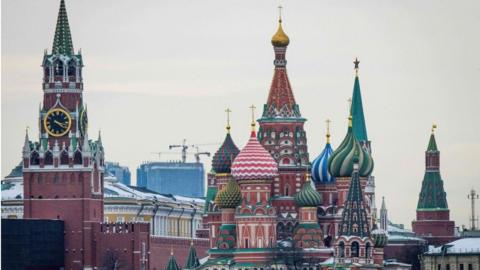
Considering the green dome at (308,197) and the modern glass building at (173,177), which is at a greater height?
the modern glass building at (173,177)

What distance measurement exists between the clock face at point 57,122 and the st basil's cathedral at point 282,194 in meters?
7.53

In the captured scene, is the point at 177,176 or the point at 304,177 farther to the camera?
the point at 177,176

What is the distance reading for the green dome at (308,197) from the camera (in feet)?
294

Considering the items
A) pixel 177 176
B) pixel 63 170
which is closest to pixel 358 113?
pixel 63 170

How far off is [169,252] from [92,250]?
9734 mm

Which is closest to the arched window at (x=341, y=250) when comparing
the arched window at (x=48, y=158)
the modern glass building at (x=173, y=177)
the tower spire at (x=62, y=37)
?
the arched window at (x=48, y=158)

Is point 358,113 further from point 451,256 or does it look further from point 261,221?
point 261,221

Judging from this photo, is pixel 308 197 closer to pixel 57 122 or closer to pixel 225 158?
pixel 225 158

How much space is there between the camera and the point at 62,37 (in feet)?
322

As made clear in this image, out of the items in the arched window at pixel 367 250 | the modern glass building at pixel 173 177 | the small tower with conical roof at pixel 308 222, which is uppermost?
the modern glass building at pixel 173 177

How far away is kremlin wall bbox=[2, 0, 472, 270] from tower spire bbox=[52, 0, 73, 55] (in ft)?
0.20

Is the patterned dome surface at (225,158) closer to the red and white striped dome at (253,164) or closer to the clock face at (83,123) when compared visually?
the red and white striped dome at (253,164)

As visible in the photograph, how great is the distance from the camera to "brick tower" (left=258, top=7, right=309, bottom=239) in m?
91.4

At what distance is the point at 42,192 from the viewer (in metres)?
98.2
